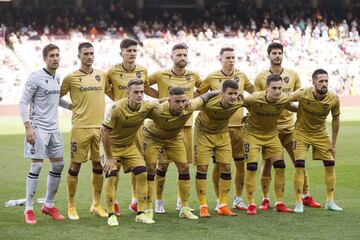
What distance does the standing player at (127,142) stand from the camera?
428 inches

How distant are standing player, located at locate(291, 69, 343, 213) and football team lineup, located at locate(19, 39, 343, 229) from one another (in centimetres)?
1

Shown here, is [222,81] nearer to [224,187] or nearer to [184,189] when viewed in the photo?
[224,187]

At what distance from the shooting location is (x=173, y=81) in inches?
482

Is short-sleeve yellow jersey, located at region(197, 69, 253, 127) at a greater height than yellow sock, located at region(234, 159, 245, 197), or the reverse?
short-sleeve yellow jersey, located at region(197, 69, 253, 127)

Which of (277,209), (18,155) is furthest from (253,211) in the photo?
(18,155)

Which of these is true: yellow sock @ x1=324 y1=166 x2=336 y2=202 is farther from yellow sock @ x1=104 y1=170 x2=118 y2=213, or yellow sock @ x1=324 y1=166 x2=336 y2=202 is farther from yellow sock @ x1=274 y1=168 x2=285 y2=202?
yellow sock @ x1=104 y1=170 x2=118 y2=213

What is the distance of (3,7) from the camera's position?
1762 inches

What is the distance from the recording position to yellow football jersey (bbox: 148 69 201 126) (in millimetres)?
12242

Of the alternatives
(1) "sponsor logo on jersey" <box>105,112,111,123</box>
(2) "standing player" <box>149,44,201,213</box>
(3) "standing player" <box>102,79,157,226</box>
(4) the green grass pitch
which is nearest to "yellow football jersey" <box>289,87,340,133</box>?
(4) the green grass pitch

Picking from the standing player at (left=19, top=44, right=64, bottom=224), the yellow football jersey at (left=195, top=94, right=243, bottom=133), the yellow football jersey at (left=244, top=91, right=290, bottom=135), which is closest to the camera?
the standing player at (left=19, top=44, right=64, bottom=224)

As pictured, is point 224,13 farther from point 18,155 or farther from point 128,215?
point 128,215

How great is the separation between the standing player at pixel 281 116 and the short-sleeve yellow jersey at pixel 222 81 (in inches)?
11.4

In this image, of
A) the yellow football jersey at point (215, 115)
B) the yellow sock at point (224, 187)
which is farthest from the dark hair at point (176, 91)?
the yellow sock at point (224, 187)

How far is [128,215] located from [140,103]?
5.45ft
